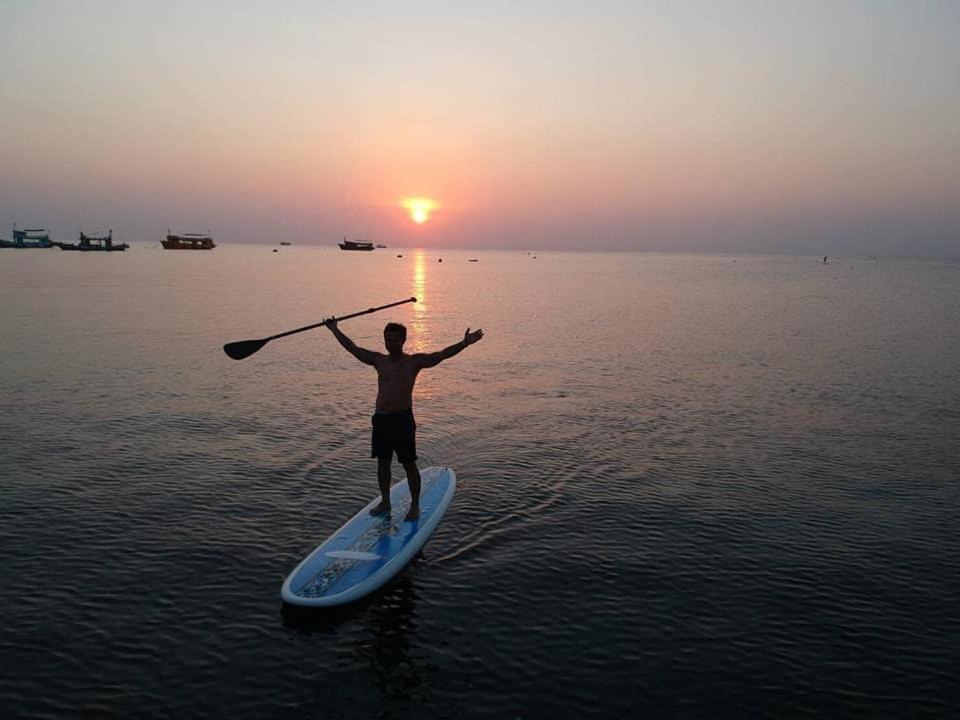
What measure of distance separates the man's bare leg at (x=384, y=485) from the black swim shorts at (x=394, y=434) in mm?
245

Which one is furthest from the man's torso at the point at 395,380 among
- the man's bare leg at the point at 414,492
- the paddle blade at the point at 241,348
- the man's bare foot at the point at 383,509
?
the paddle blade at the point at 241,348

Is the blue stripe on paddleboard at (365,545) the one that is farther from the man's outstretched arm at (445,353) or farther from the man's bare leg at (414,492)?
the man's outstretched arm at (445,353)

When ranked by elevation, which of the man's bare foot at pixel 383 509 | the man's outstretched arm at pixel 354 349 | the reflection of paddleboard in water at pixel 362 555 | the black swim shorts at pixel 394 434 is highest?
the man's outstretched arm at pixel 354 349

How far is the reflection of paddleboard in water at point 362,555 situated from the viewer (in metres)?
9.60

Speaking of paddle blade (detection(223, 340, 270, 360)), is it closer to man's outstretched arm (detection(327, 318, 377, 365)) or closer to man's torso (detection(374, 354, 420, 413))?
man's outstretched arm (detection(327, 318, 377, 365))

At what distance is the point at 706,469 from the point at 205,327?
1453 inches

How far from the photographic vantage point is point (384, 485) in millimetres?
11742

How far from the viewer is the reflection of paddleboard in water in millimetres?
9602

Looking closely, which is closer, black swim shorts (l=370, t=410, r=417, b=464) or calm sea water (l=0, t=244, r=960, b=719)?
calm sea water (l=0, t=244, r=960, b=719)

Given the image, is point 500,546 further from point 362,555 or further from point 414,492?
point 362,555

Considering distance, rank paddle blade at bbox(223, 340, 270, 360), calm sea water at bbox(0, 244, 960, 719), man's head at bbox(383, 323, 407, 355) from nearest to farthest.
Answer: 1. calm sea water at bbox(0, 244, 960, 719)
2. man's head at bbox(383, 323, 407, 355)
3. paddle blade at bbox(223, 340, 270, 360)

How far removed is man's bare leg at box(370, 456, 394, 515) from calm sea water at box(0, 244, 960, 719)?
3.99 feet

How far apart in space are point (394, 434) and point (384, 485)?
3.71ft

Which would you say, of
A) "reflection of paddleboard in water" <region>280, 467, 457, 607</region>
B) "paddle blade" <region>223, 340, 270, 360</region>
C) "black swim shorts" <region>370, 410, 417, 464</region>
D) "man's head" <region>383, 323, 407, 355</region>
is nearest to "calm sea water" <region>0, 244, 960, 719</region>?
"reflection of paddleboard in water" <region>280, 467, 457, 607</region>
